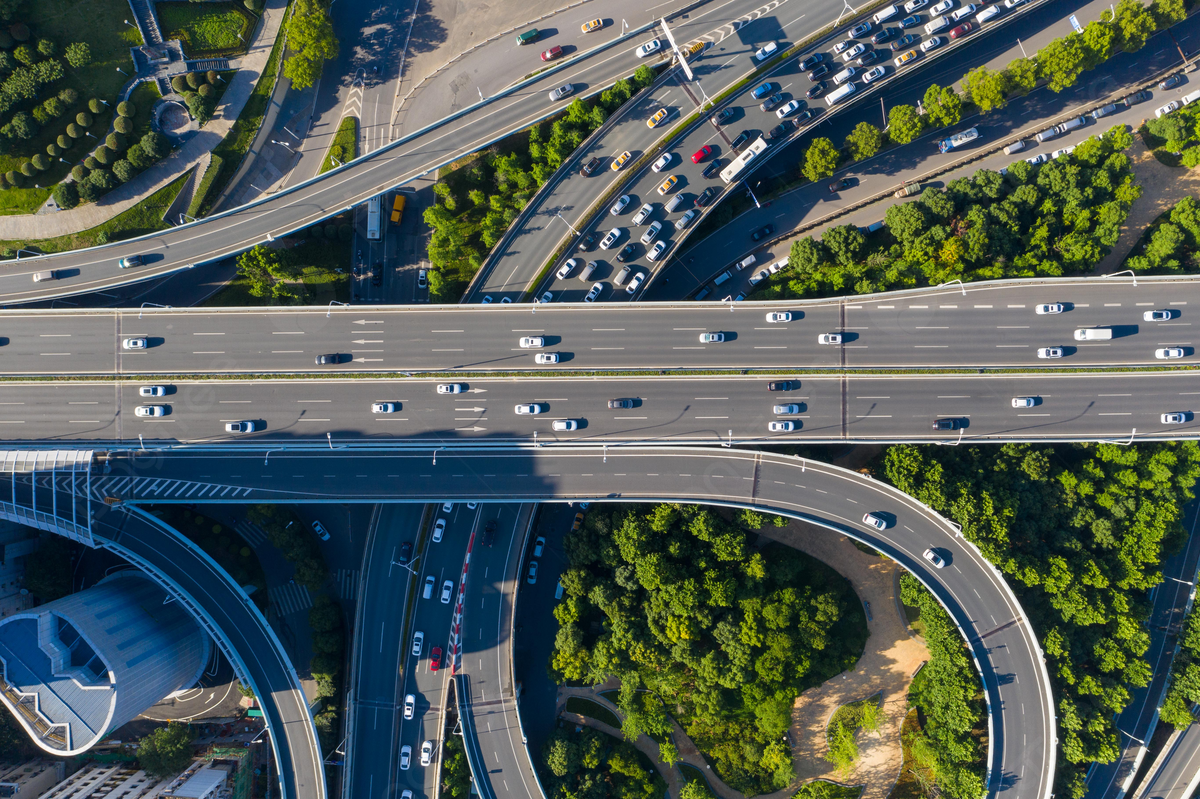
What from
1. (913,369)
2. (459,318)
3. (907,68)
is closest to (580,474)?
(459,318)

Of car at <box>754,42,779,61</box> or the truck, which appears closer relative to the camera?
car at <box>754,42,779,61</box>

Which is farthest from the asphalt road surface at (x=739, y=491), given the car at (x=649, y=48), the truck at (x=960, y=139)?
the car at (x=649, y=48)

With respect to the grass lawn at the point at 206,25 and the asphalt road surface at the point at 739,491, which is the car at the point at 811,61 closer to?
the asphalt road surface at the point at 739,491

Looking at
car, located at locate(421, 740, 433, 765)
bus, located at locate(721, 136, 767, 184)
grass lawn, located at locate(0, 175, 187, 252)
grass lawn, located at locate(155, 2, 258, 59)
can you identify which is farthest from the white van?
car, located at locate(421, 740, 433, 765)

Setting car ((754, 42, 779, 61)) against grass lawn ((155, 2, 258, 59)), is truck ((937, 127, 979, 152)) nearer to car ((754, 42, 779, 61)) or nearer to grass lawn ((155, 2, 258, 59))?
car ((754, 42, 779, 61))

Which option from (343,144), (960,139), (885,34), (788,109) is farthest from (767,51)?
(343,144)

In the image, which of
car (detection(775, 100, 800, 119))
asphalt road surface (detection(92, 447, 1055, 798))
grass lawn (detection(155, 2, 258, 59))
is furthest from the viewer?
A: grass lawn (detection(155, 2, 258, 59))

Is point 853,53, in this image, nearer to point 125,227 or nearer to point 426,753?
point 125,227
